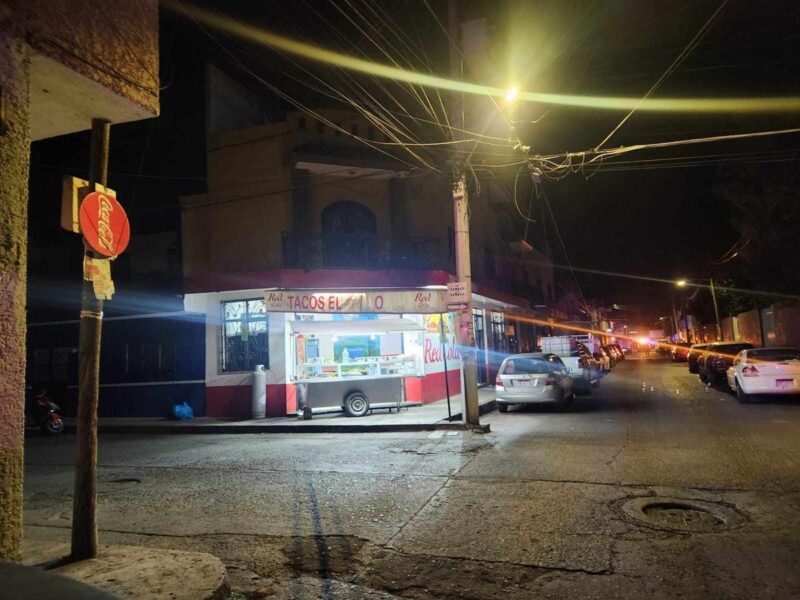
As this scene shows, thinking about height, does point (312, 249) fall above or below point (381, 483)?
above

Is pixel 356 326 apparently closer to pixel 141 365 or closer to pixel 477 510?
pixel 141 365

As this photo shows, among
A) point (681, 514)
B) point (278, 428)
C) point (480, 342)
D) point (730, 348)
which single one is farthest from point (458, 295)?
point (730, 348)

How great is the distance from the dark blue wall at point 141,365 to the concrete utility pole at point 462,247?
876 centimetres

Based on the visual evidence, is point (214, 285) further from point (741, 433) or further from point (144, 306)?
point (741, 433)

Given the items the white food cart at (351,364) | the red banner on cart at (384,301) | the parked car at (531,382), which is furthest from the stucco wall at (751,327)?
the white food cart at (351,364)

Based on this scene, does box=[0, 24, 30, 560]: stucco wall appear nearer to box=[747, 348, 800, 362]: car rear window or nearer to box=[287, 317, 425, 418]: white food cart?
box=[287, 317, 425, 418]: white food cart

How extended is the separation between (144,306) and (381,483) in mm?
13159

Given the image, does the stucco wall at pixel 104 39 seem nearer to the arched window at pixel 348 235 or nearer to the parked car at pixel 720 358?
the arched window at pixel 348 235

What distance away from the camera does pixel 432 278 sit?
1689 cm

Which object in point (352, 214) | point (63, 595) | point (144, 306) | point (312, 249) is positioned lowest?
point (63, 595)

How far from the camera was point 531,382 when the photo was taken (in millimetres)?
14750

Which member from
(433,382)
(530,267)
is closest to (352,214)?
(433,382)

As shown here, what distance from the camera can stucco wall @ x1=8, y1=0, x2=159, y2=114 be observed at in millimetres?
4254

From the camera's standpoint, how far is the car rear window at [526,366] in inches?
586
